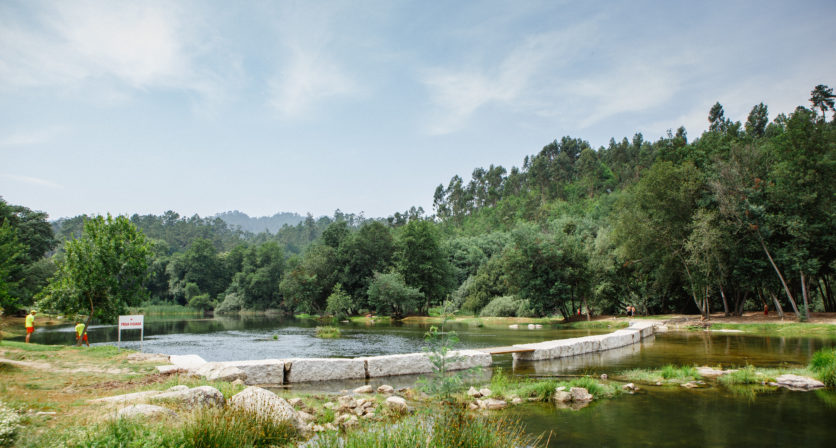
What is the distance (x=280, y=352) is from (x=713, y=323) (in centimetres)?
2773

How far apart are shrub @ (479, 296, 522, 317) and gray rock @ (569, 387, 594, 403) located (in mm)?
36890

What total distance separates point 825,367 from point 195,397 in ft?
45.5

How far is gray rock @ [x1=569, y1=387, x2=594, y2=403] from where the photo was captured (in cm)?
984

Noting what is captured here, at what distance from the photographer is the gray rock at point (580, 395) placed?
9842mm

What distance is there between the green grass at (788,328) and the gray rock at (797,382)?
52.4ft

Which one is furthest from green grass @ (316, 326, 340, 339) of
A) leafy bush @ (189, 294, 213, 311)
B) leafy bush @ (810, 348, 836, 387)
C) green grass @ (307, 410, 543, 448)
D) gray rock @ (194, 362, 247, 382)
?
leafy bush @ (189, 294, 213, 311)

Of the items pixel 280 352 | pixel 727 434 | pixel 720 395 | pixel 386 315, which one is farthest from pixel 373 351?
pixel 386 315

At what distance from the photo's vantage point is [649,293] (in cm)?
3956

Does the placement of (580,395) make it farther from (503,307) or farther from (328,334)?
(503,307)

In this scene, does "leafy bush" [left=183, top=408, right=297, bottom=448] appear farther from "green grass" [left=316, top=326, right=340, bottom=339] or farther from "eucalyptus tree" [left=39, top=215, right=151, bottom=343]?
"green grass" [left=316, top=326, right=340, bottom=339]

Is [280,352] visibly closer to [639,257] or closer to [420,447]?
[420,447]

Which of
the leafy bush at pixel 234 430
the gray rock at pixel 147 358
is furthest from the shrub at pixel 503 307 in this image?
the leafy bush at pixel 234 430

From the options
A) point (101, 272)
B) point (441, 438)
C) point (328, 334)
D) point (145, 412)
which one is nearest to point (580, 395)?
point (441, 438)

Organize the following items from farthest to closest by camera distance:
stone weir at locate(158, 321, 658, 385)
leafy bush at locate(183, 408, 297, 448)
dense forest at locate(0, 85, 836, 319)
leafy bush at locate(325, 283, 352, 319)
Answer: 1. leafy bush at locate(325, 283, 352, 319)
2. dense forest at locate(0, 85, 836, 319)
3. stone weir at locate(158, 321, 658, 385)
4. leafy bush at locate(183, 408, 297, 448)
